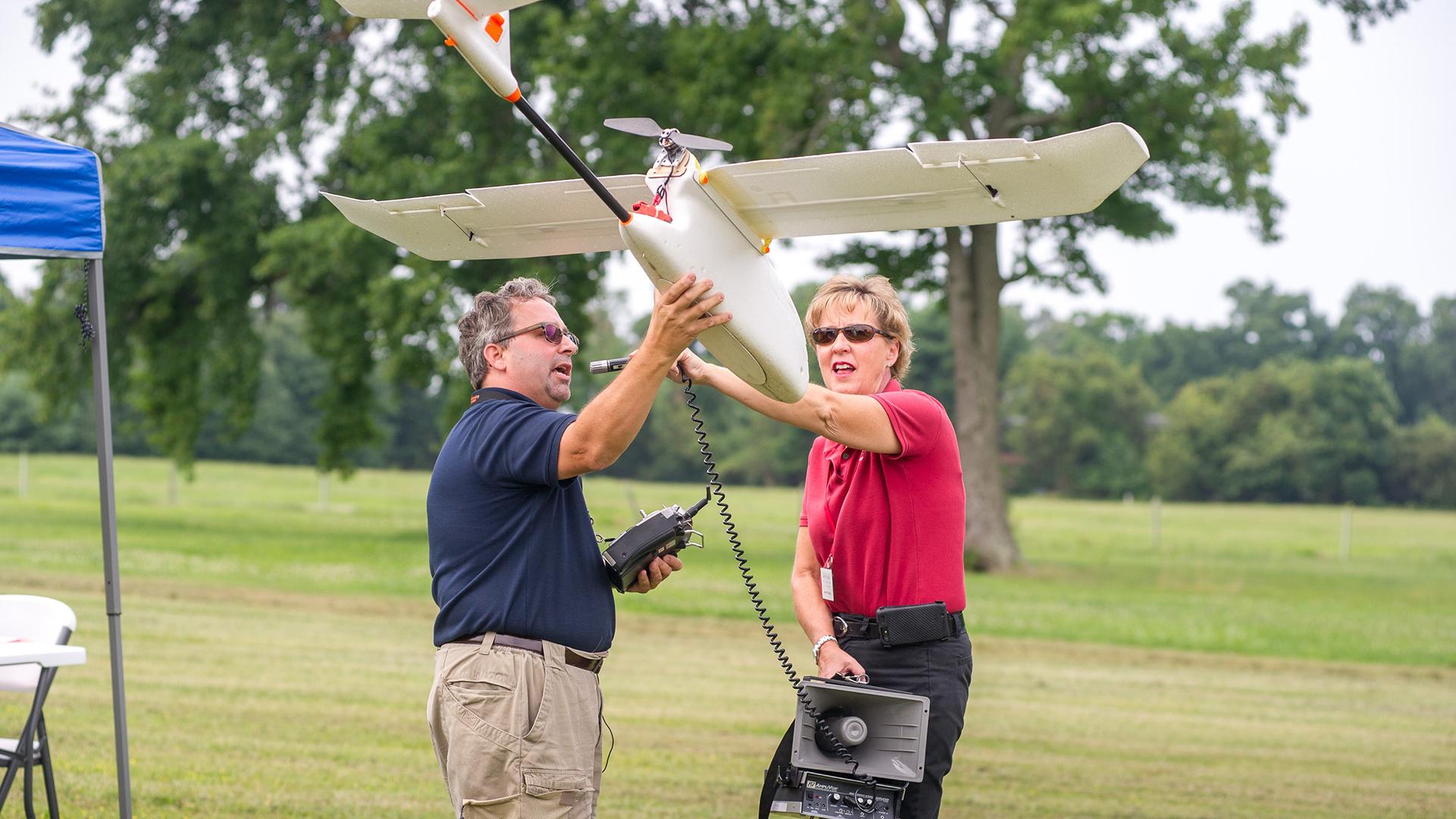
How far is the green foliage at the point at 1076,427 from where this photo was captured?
89.1 metres

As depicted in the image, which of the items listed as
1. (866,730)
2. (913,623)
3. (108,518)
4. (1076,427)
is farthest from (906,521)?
(1076,427)

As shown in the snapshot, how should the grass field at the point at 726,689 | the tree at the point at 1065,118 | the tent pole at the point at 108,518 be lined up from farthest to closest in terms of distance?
the tree at the point at 1065,118
the grass field at the point at 726,689
the tent pole at the point at 108,518

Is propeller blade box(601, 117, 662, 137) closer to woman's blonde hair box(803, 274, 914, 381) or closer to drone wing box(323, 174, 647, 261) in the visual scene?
drone wing box(323, 174, 647, 261)

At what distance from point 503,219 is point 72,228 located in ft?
8.26

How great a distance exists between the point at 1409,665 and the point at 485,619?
1435 cm

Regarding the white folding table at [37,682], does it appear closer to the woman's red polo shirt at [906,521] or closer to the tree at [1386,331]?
the woman's red polo shirt at [906,521]

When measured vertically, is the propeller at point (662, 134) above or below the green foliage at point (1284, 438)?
above

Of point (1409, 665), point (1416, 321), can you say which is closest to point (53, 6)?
point (1409, 665)

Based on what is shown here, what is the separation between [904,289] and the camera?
2672 centimetres

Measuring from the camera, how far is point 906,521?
149 inches

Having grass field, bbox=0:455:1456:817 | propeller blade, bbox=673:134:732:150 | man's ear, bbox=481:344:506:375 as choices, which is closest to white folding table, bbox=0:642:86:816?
grass field, bbox=0:455:1456:817

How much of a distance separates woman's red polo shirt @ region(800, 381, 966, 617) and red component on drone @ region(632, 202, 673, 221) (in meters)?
0.99

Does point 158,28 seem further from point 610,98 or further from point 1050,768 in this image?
point 1050,768

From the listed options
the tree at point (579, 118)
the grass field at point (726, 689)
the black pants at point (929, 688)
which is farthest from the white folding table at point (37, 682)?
the tree at point (579, 118)
